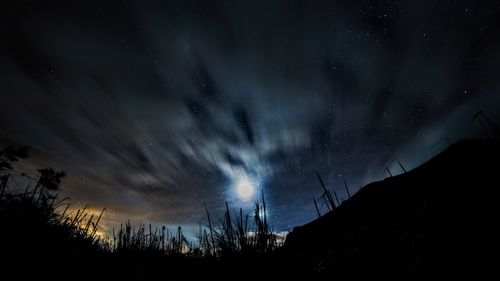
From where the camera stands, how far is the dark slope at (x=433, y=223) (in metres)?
1.60

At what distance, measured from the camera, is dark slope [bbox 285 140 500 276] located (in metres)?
1.60

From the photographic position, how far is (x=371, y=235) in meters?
2.21

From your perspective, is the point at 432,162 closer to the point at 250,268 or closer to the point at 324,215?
the point at 324,215

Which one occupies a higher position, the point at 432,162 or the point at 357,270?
the point at 432,162

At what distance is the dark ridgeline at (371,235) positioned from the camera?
67.0 inches

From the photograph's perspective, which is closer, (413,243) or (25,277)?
(413,243)

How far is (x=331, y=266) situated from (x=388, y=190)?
1.90 meters

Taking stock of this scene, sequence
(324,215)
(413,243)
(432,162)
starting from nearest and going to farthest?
(413,243) → (432,162) → (324,215)

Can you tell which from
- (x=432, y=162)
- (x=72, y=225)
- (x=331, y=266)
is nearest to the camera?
(x=331, y=266)

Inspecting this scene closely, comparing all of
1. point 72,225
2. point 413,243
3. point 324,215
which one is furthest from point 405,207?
point 72,225

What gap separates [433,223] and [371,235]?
497 mm

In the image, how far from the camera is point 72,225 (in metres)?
5.56

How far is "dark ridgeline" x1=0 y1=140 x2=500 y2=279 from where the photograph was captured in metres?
1.70

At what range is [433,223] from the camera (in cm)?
197
